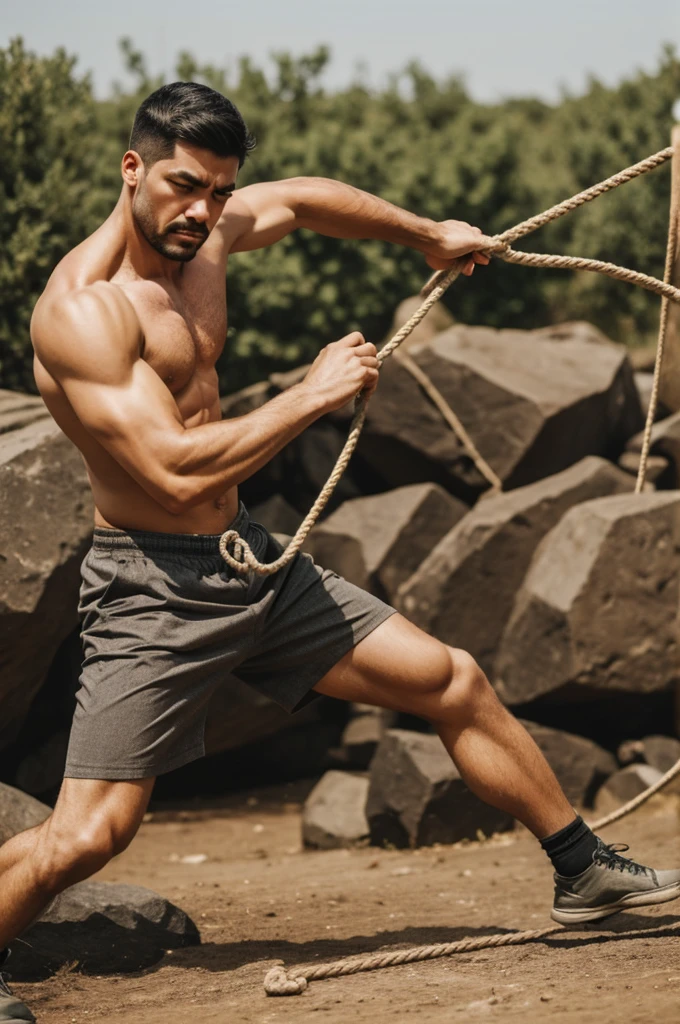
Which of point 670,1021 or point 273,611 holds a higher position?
point 273,611

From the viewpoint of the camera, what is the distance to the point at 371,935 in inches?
161

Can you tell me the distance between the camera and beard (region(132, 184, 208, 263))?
3.32 meters

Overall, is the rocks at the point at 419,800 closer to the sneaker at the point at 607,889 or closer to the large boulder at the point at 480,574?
the large boulder at the point at 480,574

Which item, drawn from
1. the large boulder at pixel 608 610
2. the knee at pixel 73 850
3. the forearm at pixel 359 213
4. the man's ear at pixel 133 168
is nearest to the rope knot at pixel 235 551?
the knee at pixel 73 850

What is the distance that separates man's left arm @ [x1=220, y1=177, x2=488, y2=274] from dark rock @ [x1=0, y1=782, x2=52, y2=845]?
6.12 feet

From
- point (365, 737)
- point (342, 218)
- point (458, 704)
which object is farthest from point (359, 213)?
point (365, 737)

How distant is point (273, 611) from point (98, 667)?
496 millimetres

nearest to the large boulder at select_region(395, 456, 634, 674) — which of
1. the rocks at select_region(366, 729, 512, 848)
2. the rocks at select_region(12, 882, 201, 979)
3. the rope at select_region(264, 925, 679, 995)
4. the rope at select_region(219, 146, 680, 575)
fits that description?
the rocks at select_region(366, 729, 512, 848)

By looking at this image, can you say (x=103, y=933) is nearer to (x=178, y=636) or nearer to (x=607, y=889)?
(x=178, y=636)

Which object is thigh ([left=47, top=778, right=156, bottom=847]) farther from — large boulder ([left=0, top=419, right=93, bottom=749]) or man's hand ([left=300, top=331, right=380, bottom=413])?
large boulder ([left=0, top=419, right=93, bottom=749])

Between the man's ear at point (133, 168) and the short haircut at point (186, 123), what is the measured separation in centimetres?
1

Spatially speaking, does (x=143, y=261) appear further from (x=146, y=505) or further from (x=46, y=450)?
(x=46, y=450)

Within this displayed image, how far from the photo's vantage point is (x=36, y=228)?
6.75 meters

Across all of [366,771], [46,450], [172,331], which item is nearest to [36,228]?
[46,450]
